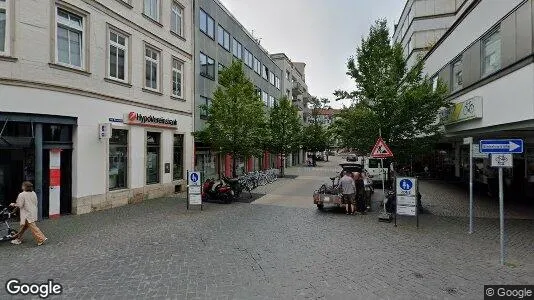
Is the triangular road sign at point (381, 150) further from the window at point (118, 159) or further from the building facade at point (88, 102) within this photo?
the window at point (118, 159)

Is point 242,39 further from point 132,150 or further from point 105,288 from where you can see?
point 105,288

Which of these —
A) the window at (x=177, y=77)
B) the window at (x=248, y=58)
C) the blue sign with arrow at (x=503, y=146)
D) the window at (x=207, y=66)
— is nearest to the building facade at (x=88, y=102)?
the window at (x=177, y=77)

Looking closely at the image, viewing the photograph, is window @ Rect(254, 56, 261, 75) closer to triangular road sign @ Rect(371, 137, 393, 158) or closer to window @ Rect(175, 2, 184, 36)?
window @ Rect(175, 2, 184, 36)

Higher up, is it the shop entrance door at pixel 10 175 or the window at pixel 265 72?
the window at pixel 265 72

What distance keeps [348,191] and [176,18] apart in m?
13.2

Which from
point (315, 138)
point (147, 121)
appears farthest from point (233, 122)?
point (315, 138)

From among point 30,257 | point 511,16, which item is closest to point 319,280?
point 30,257

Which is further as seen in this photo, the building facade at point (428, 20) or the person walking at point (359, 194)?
the building facade at point (428, 20)

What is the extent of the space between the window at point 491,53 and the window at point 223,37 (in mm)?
17061

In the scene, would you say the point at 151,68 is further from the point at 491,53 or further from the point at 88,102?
the point at 491,53

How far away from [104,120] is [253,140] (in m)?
7.46

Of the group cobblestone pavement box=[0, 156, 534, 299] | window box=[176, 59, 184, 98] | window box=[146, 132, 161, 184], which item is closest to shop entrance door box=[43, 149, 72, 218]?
cobblestone pavement box=[0, 156, 534, 299]

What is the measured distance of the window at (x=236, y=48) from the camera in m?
27.1

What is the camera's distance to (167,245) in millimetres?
8250
